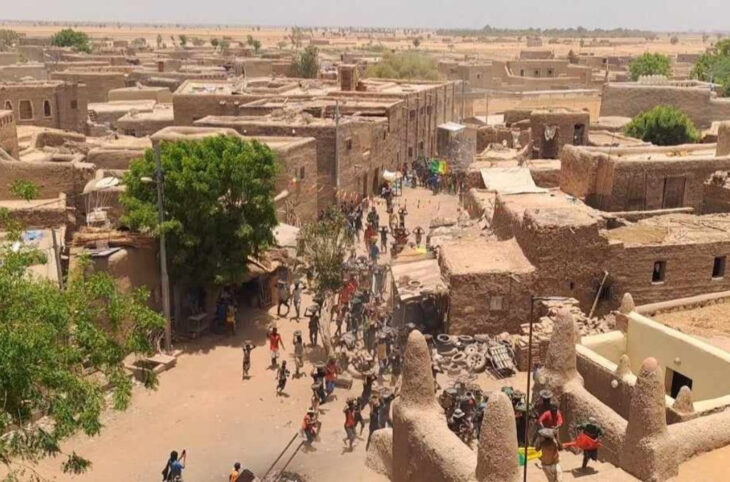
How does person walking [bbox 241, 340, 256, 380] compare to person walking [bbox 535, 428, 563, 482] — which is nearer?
person walking [bbox 535, 428, 563, 482]

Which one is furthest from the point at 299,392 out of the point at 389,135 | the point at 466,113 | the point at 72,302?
the point at 466,113

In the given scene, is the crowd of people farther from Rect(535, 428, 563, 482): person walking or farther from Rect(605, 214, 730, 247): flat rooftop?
Rect(605, 214, 730, 247): flat rooftop

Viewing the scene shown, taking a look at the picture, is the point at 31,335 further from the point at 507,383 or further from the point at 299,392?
the point at 507,383

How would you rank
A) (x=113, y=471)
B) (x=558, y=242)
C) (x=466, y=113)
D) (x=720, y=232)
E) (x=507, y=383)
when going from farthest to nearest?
(x=466, y=113) → (x=720, y=232) → (x=558, y=242) → (x=507, y=383) → (x=113, y=471)

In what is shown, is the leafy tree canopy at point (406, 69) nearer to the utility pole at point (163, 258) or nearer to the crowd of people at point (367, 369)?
the crowd of people at point (367, 369)

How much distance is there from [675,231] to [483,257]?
5508 mm

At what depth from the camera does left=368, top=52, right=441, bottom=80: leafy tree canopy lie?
65.9 m

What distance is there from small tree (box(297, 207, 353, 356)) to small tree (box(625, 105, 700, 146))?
2230cm

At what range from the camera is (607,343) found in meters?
16.0

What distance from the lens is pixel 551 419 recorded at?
12.2 metres

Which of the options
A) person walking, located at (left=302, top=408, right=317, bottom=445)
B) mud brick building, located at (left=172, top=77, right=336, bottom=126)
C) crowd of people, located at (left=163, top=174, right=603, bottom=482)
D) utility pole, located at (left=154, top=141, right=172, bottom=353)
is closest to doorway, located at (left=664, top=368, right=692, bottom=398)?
crowd of people, located at (left=163, top=174, right=603, bottom=482)

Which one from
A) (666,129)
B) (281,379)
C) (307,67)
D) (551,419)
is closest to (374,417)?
(281,379)

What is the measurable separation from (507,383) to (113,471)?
849 cm

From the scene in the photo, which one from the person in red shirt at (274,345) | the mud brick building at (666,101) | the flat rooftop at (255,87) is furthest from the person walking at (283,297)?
the mud brick building at (666,101)
